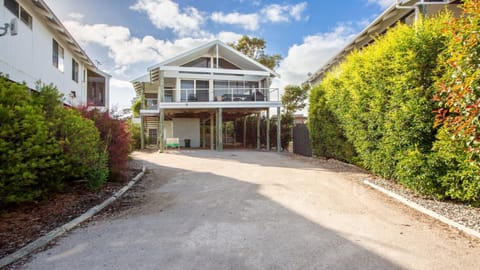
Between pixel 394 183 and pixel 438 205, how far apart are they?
6.44 ft

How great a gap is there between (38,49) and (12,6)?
194 cm

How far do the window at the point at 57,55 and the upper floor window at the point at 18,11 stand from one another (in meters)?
2.37

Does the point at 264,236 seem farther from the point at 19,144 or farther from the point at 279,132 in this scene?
the point at 279,132

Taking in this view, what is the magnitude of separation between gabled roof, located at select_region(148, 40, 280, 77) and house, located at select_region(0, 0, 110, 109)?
21.3 feet

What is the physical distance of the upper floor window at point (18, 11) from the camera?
8.12 meters

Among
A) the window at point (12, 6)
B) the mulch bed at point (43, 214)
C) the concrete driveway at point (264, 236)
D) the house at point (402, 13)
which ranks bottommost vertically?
the concrete driveway at point (264, 236)

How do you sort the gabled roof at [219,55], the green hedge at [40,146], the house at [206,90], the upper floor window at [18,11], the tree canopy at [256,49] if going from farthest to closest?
1. the tree canopy at [256,49]
2. the gabled roof at [219,55]
3. the house at [206,90]
4. the upper floor window at [18,11]
5. the green hedge at [40,146]

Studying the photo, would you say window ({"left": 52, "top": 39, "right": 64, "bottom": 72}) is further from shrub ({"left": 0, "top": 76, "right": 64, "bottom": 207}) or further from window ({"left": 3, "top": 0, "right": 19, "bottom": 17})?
shrub ({"left": 0, "top": 76, "right": 64, "bottom": 207})

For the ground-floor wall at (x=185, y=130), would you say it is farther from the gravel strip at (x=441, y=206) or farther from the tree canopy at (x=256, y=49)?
the gravel strip at (x=441, y=206)

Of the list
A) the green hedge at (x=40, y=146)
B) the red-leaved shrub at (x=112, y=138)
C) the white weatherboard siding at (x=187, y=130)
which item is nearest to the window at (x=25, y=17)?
the red-leaved shrub at (x=112, y=138)

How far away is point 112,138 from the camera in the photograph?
313 inches

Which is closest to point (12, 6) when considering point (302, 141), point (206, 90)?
point (302, 141)

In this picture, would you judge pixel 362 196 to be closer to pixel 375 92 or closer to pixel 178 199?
pixel 375 92

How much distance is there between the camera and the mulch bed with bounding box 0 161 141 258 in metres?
3.92
